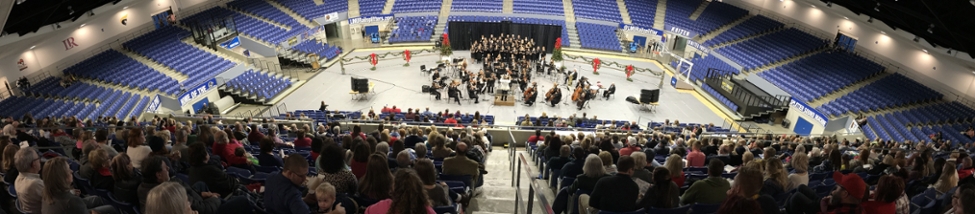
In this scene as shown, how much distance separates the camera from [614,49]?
92.6 ft

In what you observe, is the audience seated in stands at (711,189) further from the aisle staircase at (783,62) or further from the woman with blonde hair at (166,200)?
the aisle staircase at (783,62)

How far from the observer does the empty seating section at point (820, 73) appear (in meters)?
19.8

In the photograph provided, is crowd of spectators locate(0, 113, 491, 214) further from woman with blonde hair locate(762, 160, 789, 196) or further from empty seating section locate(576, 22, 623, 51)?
empty seating section locate(576, 22, 623, 51)

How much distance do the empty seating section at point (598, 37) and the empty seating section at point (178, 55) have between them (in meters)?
19.3

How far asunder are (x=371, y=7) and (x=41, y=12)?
1818 cm

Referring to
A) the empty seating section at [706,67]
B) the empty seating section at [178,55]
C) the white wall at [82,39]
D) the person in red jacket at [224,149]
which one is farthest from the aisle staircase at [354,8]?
the person in red jacket at [224,149]

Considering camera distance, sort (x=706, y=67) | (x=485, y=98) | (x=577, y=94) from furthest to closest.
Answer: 1. (x=706, y=67)
2. (x=485, y=98)
3. (x=577, y=94)

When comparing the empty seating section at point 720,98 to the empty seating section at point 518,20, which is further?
the empty seating section at point 518,20

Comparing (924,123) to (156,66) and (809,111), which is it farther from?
(156,66)

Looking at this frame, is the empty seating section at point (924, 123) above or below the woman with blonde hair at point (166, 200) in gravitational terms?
below

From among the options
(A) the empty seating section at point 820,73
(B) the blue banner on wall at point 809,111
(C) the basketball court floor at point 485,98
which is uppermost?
(A) the empty seating section at point 820,73

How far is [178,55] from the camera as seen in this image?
20.3m

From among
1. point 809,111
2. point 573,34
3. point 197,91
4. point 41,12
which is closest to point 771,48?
point 809,111

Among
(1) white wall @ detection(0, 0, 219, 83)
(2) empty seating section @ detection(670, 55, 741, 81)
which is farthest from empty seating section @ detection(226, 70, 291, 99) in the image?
(2) empty seating section @ detection(670, 55, 741, 81)
